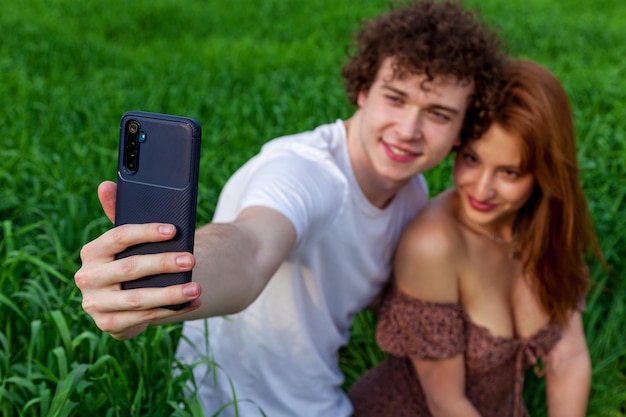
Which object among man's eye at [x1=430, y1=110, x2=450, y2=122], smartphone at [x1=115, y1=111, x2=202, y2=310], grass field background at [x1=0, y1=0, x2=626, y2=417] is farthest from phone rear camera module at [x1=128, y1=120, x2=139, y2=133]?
man's eye at [x1=430, y1=110, x2=450, y2=122]

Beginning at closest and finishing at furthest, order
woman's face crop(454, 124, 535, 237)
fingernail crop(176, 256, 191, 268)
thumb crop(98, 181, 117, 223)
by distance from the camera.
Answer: fingernail crop(176, 256, 191, 268) → thumb crop(98, 181, 117, 223) → woman's face crop(454, 124, 535, 237)

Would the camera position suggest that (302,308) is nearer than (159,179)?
No

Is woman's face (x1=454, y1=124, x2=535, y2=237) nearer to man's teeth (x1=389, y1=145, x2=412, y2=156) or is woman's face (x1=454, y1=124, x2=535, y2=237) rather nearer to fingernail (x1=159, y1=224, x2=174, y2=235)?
man's teeth (x1=389, y1=145, x2=412, y2=156)

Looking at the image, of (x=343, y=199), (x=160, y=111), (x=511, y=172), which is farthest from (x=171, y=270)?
(x=160, y=111)

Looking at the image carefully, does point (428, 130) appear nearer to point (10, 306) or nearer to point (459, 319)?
point (459, 319)

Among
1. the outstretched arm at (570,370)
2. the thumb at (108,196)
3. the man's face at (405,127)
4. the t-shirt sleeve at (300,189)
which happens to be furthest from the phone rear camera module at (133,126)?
the outstretched arm at (570,370)

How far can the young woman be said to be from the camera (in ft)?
7.31

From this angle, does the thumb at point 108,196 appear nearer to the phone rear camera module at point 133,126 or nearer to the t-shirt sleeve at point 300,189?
the phone rear camera module at point 133,126

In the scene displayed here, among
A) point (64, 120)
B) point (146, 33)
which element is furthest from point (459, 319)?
point (146, 33)

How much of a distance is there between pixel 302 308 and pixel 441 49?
0.80 metres

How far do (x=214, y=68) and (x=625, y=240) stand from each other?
4103 millimetres

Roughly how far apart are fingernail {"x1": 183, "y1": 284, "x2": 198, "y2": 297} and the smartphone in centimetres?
2

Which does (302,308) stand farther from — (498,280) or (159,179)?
(159,179)

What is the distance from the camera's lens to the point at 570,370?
2.52 metres
